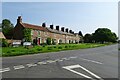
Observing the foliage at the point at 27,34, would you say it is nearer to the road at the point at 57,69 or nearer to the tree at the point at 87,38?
the road at the point at 57,69

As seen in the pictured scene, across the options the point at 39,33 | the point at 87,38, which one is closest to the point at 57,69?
the point at 39,33

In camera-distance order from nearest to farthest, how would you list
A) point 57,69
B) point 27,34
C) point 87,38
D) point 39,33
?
1. point 57,69
2. point 27,34
3. point 39,33
4. point 87,38

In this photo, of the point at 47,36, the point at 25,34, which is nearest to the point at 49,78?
the point at 25,34

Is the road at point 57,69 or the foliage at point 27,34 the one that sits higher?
the foliage at point 27,34

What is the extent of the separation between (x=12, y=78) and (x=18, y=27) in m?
57.2

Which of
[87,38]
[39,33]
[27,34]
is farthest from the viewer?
[87,38]

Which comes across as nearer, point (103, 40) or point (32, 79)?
point (32, 79)

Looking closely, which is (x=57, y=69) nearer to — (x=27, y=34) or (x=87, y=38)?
(x=27, y=34)

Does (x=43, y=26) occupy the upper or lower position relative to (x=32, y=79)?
upper

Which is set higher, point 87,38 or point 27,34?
point 87,38

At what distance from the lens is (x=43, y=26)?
85250 mm

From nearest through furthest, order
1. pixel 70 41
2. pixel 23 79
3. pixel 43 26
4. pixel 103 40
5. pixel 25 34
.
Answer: pixel 23 79 → pixel 25 34 → pixel 43 26 → pixel 70 41 → pixel 103 40

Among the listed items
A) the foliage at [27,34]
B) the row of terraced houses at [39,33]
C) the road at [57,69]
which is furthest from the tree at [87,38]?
the road at [57,69]

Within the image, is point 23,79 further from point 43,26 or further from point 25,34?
point 43,26
